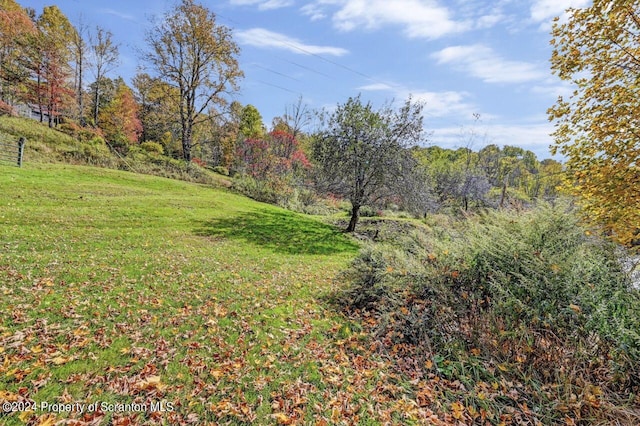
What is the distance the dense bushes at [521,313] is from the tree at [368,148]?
6364 mm

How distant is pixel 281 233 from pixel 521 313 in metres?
8.01

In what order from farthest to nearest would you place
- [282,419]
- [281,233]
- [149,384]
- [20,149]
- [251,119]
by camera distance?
1. [251,119]
2. [20,149]
3. [281,233]
4. [149,384]
5. [282,419]

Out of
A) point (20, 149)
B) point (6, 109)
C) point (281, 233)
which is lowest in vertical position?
point (281, 233)

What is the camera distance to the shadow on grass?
9.27 meters

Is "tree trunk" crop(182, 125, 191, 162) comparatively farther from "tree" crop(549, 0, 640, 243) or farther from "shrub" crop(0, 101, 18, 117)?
"tree" crop(549, 0, 640, 243)

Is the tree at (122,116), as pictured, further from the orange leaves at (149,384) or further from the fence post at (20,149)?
the orange leaves at (149,384)

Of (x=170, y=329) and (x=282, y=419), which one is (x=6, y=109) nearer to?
(x=170, y=329)

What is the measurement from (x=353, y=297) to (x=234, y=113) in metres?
21.2

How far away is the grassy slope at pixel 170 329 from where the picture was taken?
8.75ft

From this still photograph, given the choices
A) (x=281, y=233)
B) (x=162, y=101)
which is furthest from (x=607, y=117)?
(x=162, y=101)

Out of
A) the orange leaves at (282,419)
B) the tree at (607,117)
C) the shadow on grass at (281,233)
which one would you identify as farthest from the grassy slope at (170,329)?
the tree at (607,117)

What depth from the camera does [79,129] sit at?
20.8 meters

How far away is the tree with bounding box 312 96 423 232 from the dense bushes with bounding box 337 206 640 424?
6364 mm

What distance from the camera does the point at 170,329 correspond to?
3723 millimetres
